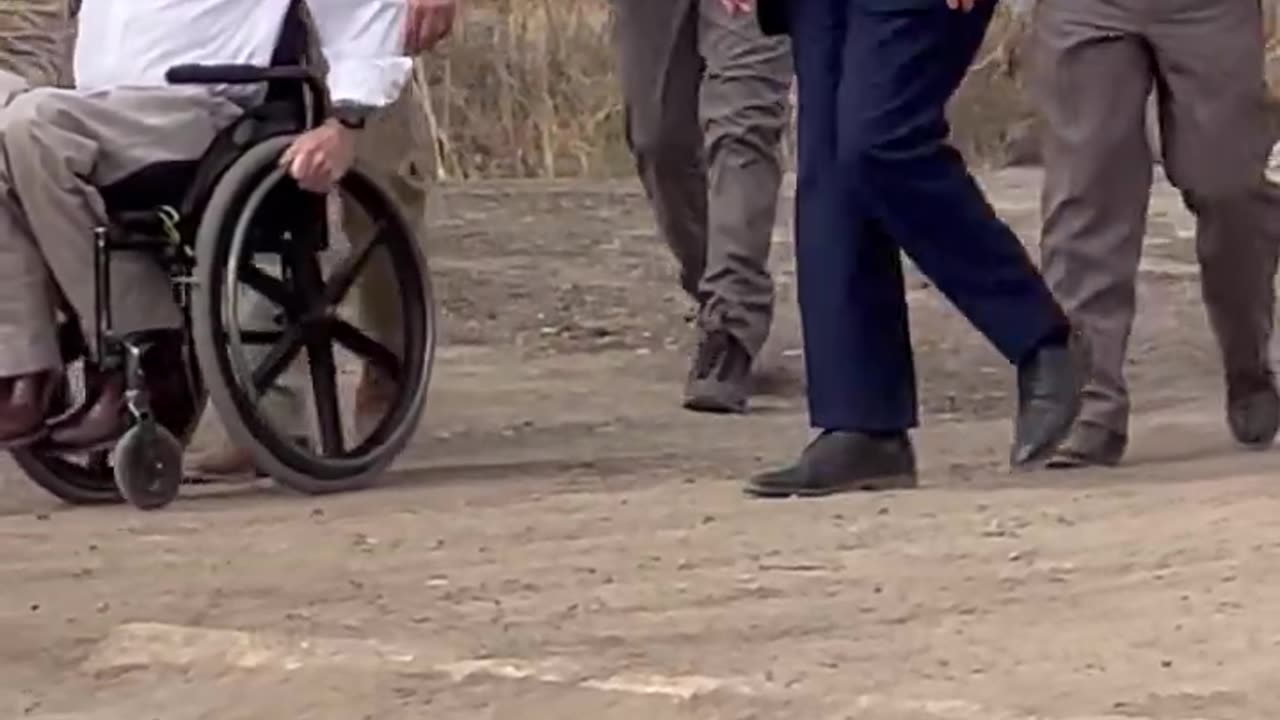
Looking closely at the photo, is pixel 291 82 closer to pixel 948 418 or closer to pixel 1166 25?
pixel 1166 25

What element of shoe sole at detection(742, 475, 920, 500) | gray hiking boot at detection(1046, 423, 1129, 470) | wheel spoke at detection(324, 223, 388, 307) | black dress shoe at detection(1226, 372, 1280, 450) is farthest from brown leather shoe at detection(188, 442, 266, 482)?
black dress shoe at detection(1226, 372, 1280, 450)

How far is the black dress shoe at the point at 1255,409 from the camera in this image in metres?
6.73

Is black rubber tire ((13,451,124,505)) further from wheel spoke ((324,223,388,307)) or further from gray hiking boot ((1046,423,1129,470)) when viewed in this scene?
gray hiking boot ((1046,423,1129,470))

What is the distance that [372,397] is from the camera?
633 centimetres

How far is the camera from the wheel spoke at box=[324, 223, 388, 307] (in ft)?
20.0

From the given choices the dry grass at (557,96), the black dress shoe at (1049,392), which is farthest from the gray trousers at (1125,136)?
the dry grass at (557,96)

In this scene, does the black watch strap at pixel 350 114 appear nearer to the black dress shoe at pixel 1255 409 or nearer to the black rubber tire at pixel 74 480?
the black rubber tire at pixel 74 480

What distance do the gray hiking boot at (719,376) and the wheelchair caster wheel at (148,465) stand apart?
6.39 ft

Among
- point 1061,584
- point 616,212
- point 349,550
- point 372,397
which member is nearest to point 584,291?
point 616,212

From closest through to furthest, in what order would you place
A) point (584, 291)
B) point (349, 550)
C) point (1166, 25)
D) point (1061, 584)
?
point (1061, 584) → point (349, 550) → point (1166, 25) → point (584, 291)

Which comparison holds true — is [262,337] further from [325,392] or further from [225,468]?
[225,468]

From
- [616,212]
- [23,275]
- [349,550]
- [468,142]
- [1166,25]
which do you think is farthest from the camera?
[468,142]

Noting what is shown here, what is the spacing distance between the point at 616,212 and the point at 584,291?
2090 mm

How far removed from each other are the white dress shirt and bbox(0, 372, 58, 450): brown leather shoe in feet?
1.91
